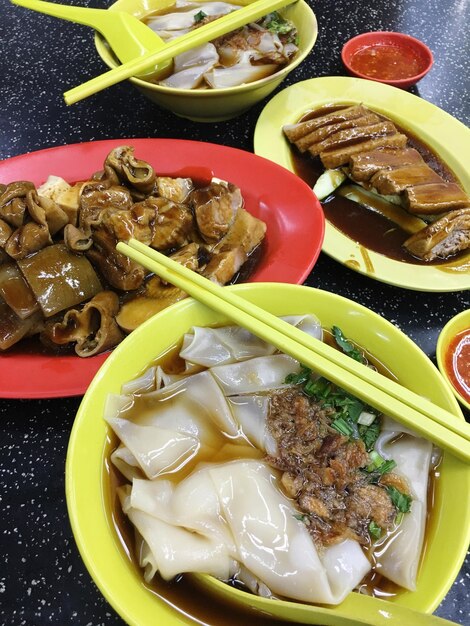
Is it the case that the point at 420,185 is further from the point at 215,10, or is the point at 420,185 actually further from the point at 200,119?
the point at 215,10

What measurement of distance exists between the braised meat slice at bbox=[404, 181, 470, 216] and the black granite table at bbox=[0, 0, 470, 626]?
358mm

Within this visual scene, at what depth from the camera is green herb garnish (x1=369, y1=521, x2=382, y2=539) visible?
1089mm

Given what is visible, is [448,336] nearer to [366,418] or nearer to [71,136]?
[366,418]

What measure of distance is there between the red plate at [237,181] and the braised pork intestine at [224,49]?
470mm

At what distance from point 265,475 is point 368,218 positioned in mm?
1322

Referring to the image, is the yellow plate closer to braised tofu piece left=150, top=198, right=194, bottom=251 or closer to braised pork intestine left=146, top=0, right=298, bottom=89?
braised pork intestine left=146, top=0, right=298, bottom=89

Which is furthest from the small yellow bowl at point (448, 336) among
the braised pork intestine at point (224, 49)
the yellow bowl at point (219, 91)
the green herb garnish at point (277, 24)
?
the green herb garnish at point (277, 24)

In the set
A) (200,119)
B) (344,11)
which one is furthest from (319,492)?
(344,11)

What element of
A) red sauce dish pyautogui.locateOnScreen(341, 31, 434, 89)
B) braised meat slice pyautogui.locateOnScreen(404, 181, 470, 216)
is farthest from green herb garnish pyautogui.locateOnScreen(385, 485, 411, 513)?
red sauce dish pyautogui.locateOnScreen(341, 31, 434, 89)

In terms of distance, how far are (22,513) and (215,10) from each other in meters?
2.58

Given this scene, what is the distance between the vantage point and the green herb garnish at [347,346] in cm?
126

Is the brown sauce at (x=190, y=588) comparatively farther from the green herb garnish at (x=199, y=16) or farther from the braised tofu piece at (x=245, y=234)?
the green herb garnish at (x=199, y=16)

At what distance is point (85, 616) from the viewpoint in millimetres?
1221

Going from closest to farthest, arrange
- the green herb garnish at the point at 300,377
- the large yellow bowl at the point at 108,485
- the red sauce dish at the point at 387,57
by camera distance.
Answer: the large yellow bowl at the point at 108,485 < the green herb garnish at the point at 300,377 < the red sauce dish at the point at 387,57
